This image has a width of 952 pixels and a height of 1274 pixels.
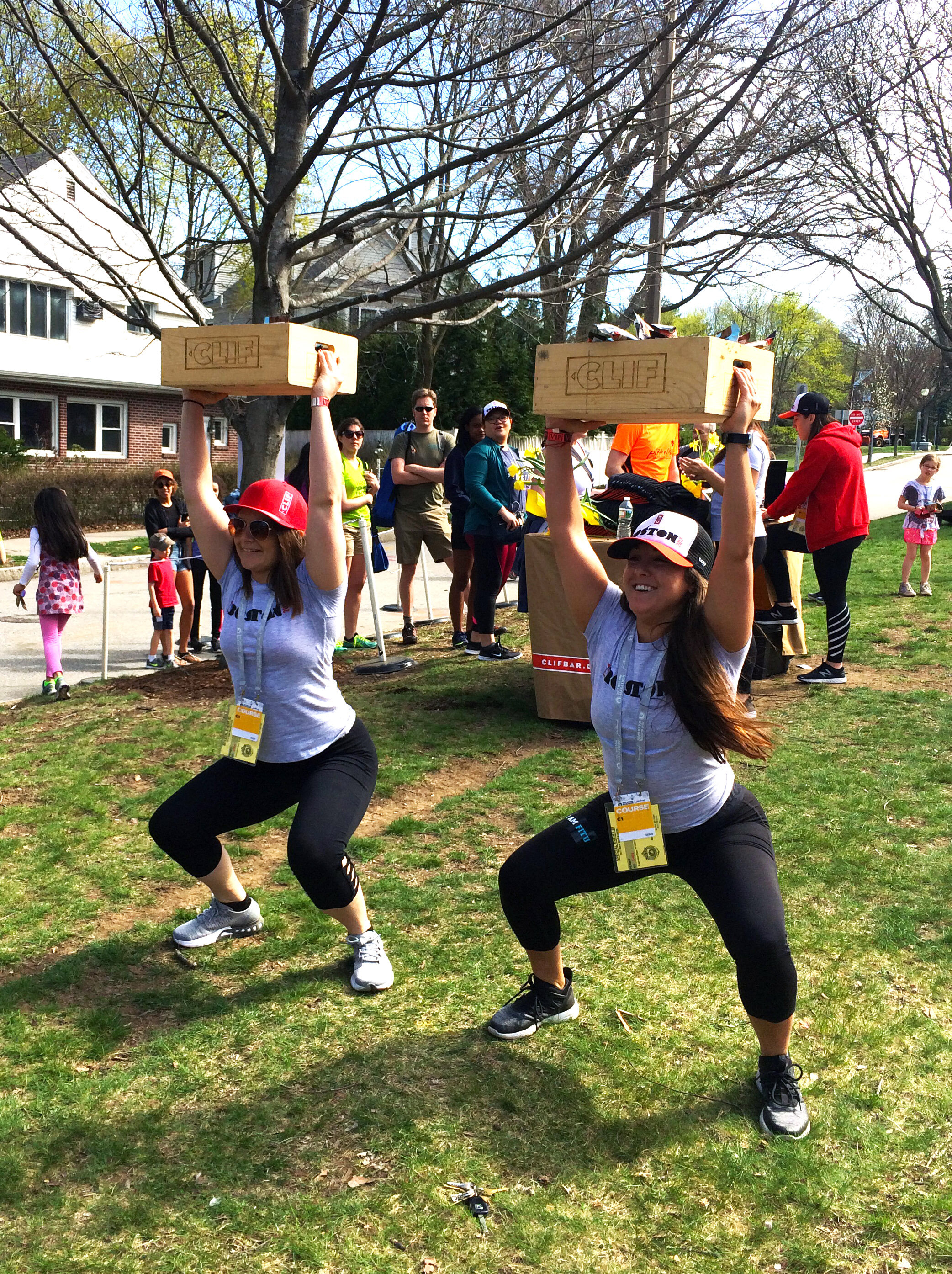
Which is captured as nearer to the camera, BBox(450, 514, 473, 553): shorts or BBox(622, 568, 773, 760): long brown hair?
BBox(622, 568, 773, 760): long brown hair

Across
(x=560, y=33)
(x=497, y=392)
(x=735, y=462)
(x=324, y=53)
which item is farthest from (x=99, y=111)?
(x=497, y=392)

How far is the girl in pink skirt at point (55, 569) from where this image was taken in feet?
27.7

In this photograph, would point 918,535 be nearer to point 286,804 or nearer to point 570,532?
point 570,532

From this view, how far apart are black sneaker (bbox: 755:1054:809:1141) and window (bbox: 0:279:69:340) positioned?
32.8 meters

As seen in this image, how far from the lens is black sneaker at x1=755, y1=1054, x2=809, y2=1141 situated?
10.3 feet

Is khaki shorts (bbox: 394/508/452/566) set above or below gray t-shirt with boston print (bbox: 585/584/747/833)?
above

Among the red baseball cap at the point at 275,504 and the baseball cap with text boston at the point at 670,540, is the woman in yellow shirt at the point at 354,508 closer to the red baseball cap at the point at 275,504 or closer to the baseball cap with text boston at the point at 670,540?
the red baseball cap at the point at 275,504

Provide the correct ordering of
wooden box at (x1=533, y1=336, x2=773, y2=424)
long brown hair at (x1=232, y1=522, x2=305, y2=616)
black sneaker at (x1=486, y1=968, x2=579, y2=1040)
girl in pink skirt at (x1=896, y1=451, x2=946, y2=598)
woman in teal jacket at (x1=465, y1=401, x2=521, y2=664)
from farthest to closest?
girl in pink skirt at (x1=896, y1=451, x2=946, y2=598) → woman in teal jacket at (x1=465, y1=401, x2=521, y2=664) → long brown hair at (x1=232, y1=522, x2=305, y2=616) → black sneaker at (x1=486, y1=968, x2=579, y2=1040) → wooden box at (x1=533, y1=336, x2=773, y2=424)

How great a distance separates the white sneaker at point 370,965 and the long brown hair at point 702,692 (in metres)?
1.54

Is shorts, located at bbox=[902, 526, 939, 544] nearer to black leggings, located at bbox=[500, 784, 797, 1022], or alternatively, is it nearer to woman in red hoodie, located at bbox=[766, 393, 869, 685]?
woman in red hoodie, located at bbox=[766, 393, 869, 685]

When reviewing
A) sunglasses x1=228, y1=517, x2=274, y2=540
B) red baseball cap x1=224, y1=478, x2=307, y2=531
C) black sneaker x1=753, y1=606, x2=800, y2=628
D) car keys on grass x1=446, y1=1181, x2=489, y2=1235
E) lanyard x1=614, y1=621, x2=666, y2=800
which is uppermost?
→ red baseball cap x1=224, y1=478, x2=307, y2=531

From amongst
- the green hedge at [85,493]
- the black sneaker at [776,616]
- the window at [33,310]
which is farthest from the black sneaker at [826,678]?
the window at [33,310]

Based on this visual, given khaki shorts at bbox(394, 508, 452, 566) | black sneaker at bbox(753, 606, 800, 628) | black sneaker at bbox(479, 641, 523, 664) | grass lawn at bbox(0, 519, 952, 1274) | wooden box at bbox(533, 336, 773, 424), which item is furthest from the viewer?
khaki shorts at bbox(394, 508, 452, 566)

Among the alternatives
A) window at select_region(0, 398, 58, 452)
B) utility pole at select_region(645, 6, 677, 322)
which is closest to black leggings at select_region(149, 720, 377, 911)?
utility pole at select_region(645, 6, 677, 322)
